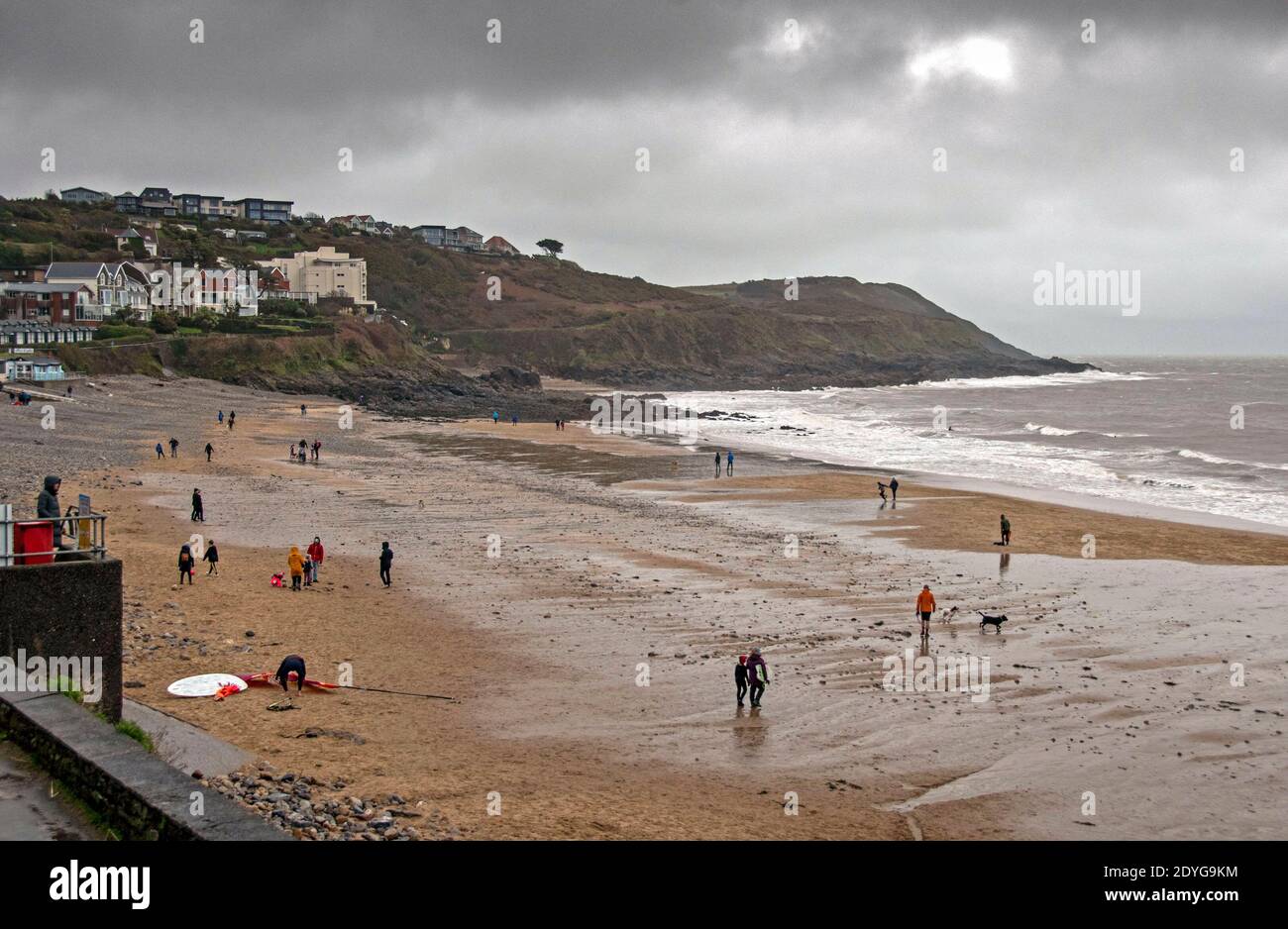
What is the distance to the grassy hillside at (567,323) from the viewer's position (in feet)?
411

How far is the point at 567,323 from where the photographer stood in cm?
15125

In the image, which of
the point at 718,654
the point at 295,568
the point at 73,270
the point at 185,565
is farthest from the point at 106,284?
the point at 718,654

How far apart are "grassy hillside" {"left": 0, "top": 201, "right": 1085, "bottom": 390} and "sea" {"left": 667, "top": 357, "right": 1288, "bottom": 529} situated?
2767cm

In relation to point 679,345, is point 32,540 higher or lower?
lower

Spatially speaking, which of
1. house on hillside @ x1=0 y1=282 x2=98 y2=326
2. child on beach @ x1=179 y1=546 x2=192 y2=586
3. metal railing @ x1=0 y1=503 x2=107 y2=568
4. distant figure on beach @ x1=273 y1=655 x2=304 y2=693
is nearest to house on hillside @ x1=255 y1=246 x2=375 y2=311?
house on hillside @ x1=0 y1=282 x2=98 y2=326

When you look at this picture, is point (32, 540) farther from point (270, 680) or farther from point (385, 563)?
point (385, 563)

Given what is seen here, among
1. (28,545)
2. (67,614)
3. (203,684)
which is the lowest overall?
(203,684)

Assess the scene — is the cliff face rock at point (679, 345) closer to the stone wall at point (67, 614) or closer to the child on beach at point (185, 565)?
the child on beach at point (185, 565)

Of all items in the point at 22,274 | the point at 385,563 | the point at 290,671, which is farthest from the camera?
the point at 22,274

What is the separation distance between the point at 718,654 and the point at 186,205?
574ft

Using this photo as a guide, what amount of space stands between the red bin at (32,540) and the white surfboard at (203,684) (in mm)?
4267

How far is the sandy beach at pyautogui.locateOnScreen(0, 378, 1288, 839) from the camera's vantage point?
470 inches

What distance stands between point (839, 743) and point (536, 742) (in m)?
3.83
